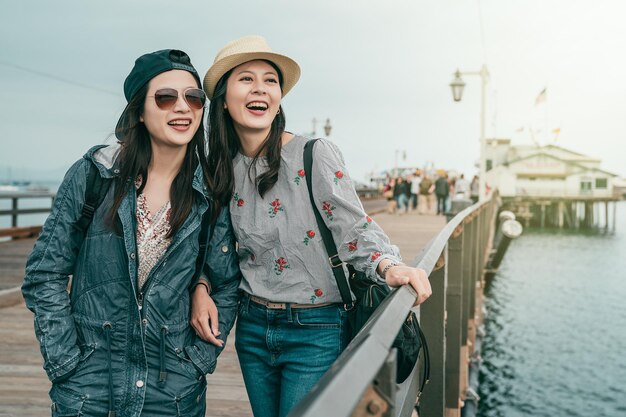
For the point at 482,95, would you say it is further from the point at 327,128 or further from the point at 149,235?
the point at 149,235

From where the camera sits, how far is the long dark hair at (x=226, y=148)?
2.37m

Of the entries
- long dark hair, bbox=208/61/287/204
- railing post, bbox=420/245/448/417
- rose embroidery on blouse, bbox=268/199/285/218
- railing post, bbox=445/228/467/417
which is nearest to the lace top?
long dark hair, bbox=208/61/287/204

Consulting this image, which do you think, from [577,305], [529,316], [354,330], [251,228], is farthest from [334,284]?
[577,305]

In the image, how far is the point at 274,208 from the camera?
2389mm

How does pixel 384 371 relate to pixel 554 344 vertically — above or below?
above

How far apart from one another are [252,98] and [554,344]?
56.9ft

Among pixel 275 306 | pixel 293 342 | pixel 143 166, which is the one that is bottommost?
pixel 293 342

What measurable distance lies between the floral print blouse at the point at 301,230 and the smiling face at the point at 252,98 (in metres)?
0.13

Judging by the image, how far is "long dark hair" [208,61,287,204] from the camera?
237cm

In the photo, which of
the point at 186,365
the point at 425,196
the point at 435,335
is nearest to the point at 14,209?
the point at 435,335

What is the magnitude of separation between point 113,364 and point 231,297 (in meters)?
0.51

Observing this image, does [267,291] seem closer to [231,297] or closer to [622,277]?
[231,297]

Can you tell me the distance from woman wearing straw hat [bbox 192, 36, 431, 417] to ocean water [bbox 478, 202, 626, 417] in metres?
10.7

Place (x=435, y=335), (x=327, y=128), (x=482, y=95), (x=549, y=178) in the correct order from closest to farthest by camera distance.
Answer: (x=435, y=335)
(x=482, y=95)
(x=327, y=128)
(x=549, y=178)
